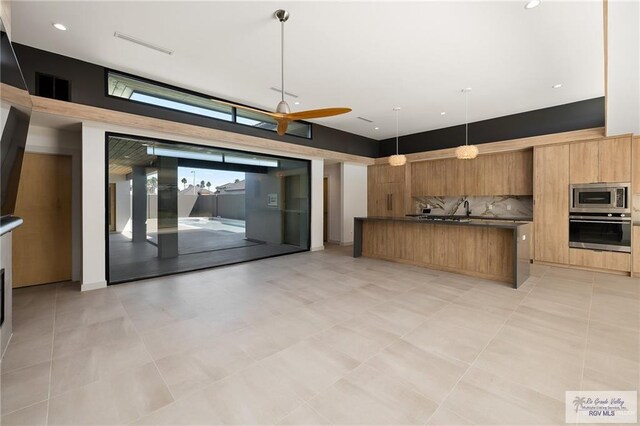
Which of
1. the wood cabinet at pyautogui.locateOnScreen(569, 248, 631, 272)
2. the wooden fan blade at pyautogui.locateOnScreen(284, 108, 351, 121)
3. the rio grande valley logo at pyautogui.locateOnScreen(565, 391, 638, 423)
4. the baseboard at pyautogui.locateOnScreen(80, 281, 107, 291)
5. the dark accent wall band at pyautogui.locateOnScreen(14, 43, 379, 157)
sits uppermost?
the dark accent wall band at pyautogui.locateOnScreen(14, 43, 379, 157)

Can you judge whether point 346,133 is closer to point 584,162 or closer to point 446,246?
point 446,246

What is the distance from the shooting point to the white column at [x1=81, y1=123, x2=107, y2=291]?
417 cm

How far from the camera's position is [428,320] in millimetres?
3061

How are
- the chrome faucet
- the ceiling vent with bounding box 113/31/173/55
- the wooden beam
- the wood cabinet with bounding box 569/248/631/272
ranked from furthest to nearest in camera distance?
the chrome faucet < the wood cabinet with bounding box 569/248/631/272 < the wooden beam < the ceiling vent with bounding box 113/31/173/55

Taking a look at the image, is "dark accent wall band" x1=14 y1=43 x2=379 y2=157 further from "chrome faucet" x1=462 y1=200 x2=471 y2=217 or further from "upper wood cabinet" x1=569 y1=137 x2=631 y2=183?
"upper wood cabinet" x1=569 y1=137 x2=631 y2=183

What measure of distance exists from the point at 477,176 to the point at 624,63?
163 inches

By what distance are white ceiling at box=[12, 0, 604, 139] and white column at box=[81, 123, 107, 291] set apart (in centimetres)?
122

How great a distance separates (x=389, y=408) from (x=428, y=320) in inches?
59.2

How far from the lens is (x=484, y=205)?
23.7 feet

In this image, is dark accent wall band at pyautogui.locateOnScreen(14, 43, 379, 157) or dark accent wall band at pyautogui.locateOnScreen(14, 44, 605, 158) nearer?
dark accent wall band at pyautogui.locateOnScreen(14, 43, 379, 157)

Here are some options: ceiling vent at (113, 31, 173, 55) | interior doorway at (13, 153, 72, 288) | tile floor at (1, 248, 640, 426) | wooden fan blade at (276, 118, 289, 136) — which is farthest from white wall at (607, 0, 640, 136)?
interior doorway at (13, 153, 72, 288)

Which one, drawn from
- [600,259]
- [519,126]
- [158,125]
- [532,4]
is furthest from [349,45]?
[600,259]

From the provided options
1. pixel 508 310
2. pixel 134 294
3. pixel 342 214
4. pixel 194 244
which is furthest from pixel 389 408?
pixel 342 214

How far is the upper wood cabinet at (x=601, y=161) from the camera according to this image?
4.79 m
